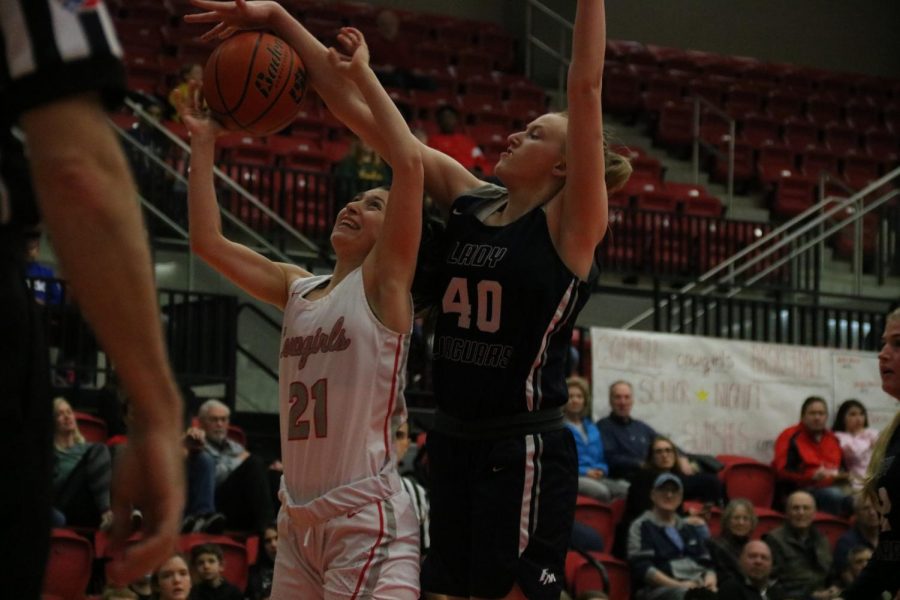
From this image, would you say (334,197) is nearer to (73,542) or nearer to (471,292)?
(73,542)

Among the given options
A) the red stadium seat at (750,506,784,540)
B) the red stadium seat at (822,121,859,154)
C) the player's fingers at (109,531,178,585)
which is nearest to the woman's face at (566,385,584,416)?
the red stadium seat at (750,506,784,540)

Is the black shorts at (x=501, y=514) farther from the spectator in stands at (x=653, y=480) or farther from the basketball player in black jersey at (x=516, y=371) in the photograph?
the spectator in stands at (x=653, y=480)

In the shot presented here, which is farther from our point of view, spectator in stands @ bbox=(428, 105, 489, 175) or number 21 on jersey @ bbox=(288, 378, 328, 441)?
spectator in stands @ bbox=(428, 105, 489, 175)

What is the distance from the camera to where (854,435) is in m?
10.6

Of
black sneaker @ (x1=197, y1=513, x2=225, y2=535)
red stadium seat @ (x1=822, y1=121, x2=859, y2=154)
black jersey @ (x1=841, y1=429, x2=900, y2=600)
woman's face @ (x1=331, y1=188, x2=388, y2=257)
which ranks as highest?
woman's face @ (x1=331, y1=188, x2=388, y2=257)

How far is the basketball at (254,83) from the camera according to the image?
13.1 feet

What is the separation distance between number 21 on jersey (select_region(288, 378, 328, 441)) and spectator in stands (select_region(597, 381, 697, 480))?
6063mm

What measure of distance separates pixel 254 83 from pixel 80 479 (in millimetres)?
4271

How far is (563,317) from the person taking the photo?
3.77 m

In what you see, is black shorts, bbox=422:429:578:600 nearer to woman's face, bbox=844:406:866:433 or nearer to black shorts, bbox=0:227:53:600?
black shorts, bbox=0:227:53:600

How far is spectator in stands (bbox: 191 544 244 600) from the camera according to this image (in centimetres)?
725

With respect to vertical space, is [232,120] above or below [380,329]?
above

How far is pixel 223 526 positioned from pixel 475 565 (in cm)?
471

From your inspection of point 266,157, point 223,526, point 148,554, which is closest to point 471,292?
point 148,554
